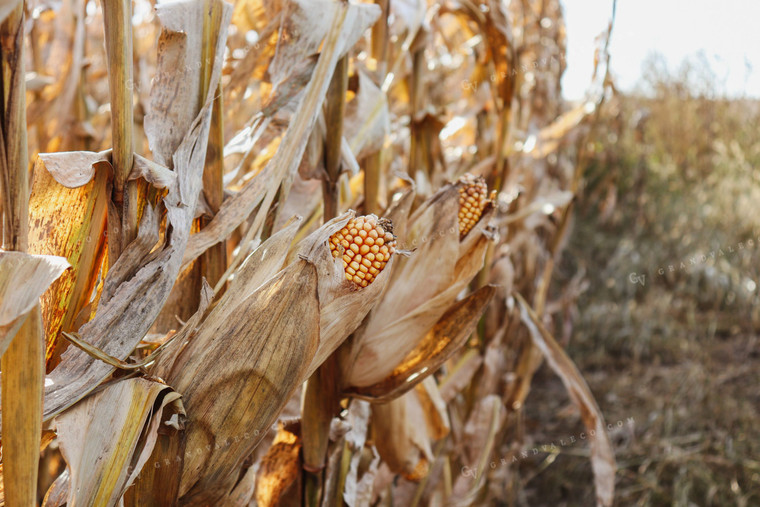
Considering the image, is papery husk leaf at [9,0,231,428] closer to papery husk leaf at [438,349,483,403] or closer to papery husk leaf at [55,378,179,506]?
papery husk leaf at [55,378,179,506]

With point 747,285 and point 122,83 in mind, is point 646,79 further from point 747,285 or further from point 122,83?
point 122,83

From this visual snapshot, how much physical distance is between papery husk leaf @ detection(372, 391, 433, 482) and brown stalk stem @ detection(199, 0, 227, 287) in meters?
0.41

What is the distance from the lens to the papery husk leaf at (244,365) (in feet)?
1.70

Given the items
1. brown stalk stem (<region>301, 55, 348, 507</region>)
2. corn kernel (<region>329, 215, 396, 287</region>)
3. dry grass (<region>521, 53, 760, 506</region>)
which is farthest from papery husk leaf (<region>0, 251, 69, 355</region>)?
dry grass (<region>521, 53, 760, 506</region>)

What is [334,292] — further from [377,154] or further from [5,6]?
[377,154]

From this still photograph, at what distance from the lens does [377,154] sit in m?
0.98

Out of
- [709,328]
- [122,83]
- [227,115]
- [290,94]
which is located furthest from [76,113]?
[709,328]

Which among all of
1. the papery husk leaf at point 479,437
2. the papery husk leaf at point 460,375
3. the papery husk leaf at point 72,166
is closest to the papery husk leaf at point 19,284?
the papery husk leaf at point 72,166

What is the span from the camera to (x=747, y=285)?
7.45ft

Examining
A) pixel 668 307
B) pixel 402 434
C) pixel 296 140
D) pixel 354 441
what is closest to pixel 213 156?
pixel 296 140

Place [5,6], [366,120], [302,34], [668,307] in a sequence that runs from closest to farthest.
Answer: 1. [5,6]
2. [302,34]
3. [366,120]
4. [668,307]

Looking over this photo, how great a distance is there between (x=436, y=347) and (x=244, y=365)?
0.30 m

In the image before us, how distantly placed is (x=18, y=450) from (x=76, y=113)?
1.26 meters

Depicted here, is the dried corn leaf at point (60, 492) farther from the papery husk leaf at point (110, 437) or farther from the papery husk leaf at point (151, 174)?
the papery husk leaf at point (151, 174)
